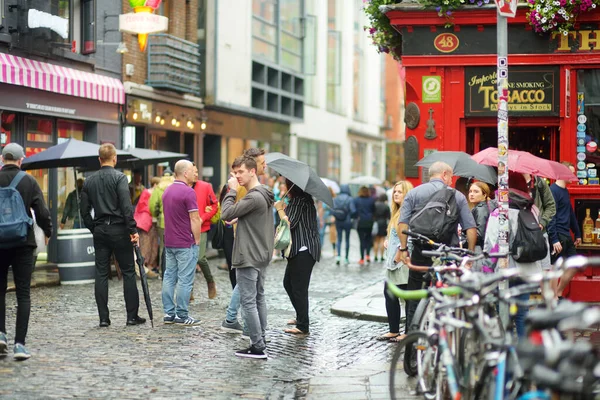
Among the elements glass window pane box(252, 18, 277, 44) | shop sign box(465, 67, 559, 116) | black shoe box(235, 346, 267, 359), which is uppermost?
glass window pane box(252, 18, 277, 44)

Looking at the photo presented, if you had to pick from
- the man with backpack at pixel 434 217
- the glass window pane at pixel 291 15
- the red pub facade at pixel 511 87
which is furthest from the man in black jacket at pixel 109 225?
the glass window pane at pixel 291 15

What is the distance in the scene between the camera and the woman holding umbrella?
10.7m

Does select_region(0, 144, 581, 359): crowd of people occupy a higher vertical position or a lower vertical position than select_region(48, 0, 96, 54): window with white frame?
lower

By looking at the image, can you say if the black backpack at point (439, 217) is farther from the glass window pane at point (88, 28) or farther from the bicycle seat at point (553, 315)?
the glass window pane at point (88, 28)

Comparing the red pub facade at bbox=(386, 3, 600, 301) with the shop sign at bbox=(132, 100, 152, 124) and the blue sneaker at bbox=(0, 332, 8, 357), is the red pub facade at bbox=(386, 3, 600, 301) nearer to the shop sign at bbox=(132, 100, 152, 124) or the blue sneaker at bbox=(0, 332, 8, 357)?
the blue sneaker at bbox=(0, 332, 8, 357)

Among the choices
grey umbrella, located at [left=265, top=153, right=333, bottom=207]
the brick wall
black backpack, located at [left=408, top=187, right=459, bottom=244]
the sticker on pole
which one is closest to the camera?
the sticker on pole

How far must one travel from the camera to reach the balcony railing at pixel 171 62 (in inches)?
967

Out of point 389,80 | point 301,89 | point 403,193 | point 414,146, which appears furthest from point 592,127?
point 389,80

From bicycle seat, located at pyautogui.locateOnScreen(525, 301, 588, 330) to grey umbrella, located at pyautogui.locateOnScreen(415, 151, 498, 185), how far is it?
21.6 feet

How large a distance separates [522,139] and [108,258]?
654 cm

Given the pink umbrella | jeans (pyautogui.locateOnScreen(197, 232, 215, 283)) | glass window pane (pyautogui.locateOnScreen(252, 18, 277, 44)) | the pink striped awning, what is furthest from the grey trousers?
glass window pane (pyautogui.locateOnScreen(252, 18, 277, 44))

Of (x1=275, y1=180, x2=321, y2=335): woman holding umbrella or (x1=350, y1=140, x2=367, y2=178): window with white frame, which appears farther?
(x1=350, y1=140, x2=367, y2=178): window with white frame

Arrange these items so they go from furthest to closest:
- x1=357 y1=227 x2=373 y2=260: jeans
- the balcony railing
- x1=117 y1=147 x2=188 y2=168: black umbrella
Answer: the balcony railing
x1=357 y1=227 x2=373 y2=260: jeans
x1=117 y1=147 x2=188 y2=168: black umbrella

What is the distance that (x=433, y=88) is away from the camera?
45.1 ft
